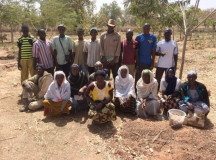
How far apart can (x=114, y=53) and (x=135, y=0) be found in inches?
237

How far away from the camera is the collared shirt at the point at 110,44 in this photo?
4211 millimetres

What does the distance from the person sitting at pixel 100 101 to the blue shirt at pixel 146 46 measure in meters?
1.43

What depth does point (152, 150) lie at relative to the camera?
8.93 feet

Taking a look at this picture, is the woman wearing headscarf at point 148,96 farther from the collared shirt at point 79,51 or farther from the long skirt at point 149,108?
the collared shirt at point 79,51

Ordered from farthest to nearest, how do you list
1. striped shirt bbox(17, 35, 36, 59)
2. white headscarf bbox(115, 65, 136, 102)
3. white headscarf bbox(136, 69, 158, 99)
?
striped shirt bbox(17, 35, 36, 59) < white headscarf bbox(115, 65, 136, 102) < white headscarf bbox(136, 69, 158, 99)

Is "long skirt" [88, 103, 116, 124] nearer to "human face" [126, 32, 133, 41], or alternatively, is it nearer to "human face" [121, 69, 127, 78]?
"human face" [121, 69, 127, 78]

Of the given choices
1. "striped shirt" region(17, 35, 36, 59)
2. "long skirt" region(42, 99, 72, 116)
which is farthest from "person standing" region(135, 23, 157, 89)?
"striped shirt" region(17, 35, 36, 59)

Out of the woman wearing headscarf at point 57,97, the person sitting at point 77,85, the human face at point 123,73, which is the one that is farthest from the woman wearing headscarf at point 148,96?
the woman wearing headscarf at point 57,97

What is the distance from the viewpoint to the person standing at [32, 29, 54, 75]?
4332mm

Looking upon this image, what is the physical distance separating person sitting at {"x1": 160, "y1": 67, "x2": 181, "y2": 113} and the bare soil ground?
0.54 m

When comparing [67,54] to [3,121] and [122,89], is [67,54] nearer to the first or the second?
[122,89]

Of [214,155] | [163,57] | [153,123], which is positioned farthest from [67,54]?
[214,155]

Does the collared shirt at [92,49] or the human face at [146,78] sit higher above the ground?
the collared shirt at [92,49]

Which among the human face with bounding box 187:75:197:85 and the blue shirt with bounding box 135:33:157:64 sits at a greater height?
the blue shirt with bounding box 135:33:157:64
